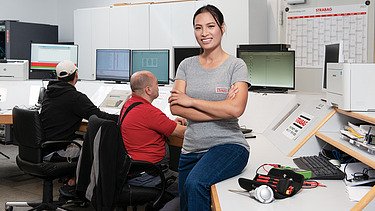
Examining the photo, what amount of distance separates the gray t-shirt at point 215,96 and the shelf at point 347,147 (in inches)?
16.6

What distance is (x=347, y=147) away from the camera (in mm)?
2070

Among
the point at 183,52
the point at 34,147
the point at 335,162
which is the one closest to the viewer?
the point at 335,162

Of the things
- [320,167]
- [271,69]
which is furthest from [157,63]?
[320,167]

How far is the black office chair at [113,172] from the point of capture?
→ 100.0 inches

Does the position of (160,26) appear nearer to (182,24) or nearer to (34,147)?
(182,24)

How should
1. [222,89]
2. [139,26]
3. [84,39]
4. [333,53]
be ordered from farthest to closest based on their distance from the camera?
[84,39] < [139,26] < [333,53] < [222,89]

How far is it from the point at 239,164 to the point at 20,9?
229 inches

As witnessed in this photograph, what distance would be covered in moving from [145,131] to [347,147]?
3.88 ft

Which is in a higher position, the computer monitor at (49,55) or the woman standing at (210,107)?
the computer monitor at (49,55)

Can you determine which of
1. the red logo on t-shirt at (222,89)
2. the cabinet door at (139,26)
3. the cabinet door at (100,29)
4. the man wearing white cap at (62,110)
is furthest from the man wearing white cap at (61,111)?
the cabinet door at (100,29)

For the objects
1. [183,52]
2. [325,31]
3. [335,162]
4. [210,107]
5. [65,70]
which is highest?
[325,31]

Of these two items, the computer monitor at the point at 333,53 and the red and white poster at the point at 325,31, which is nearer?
the computer monitor at the point at 333,53

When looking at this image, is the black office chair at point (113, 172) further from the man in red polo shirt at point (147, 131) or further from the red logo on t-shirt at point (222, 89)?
the red logo on t-shirt at point (222, 89)

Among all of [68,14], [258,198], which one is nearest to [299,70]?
[258,198]
